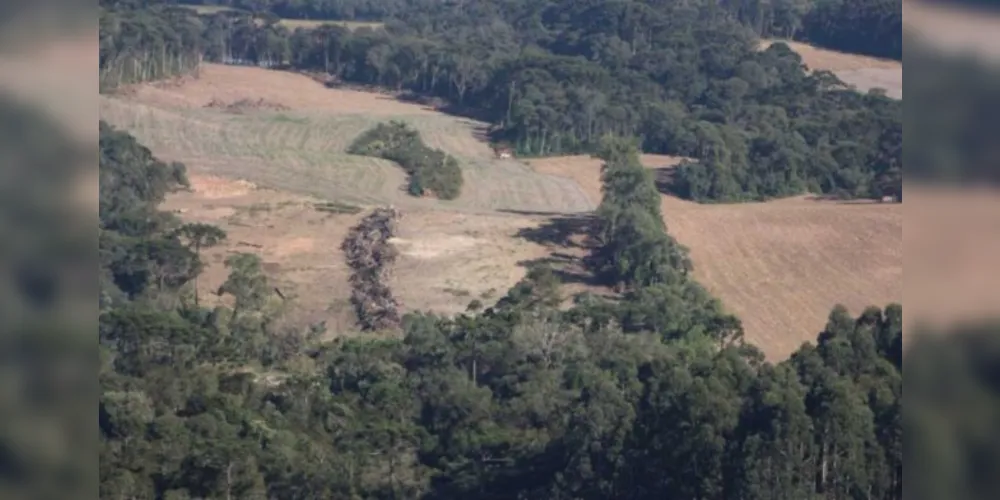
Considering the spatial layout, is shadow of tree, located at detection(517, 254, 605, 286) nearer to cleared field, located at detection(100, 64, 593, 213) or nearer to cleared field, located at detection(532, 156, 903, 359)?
cleared field, located at detection(532, 156, 903, 359)

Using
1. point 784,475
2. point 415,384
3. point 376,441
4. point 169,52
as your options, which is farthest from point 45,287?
point 169,52

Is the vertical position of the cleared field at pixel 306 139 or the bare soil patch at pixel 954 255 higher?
the bare soil patch at pixel 954 255

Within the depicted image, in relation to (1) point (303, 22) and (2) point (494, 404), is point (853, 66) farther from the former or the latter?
(2) point (494, 404)

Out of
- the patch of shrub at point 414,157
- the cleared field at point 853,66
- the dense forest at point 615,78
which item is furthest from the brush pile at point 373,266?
the cleared field at point 853,66

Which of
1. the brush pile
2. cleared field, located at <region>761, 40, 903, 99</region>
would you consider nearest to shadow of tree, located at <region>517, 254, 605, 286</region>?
the brush pile

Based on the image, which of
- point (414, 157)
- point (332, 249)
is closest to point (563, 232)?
point (332, 249)

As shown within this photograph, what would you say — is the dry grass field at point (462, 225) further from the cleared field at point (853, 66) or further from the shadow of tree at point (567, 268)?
the cleared field at point (853, 66)
